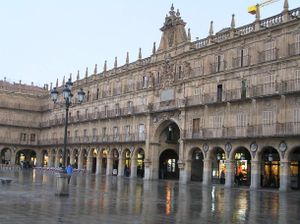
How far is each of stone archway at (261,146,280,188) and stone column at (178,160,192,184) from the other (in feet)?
25.4

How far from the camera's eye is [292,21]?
128 ft

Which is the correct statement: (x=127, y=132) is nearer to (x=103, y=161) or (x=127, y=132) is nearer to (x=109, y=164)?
(x=109, y=164)

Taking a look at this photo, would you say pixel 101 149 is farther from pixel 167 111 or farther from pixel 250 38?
pixel 250 38

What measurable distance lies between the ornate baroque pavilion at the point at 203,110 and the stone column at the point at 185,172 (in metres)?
0.10

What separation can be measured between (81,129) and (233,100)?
110ft

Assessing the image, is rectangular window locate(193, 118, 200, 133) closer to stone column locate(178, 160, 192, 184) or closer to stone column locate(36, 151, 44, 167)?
stone column locate(178, 160, 192, 184)

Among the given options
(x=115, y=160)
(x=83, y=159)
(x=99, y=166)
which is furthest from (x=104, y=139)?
(x=83, y=159)

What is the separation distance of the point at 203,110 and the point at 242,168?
6.91 metres

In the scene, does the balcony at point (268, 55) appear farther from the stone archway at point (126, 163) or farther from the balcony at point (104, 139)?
the stone archway at point (126, 163)

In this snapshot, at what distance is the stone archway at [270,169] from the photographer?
43.1 m

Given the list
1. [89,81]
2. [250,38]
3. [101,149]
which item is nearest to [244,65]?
[250,38]

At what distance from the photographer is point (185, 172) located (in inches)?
1906

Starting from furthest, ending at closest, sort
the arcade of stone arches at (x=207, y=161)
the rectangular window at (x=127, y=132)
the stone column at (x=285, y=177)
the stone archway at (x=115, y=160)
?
the stone archway at (x=115, y=160) → the rectangular window at (x=127, y=132) → the arcade of stone arches at (x=207, y=161) → the stone column at (x=285, y=177)

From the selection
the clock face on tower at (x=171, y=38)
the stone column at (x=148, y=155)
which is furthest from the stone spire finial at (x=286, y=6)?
the stone column at (x=148, y=155)
